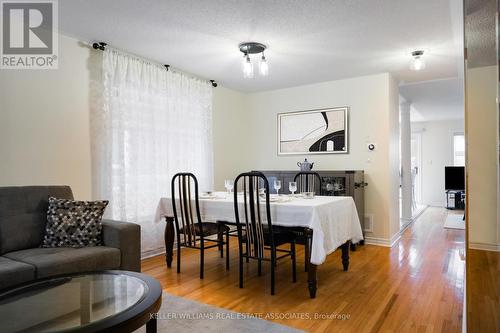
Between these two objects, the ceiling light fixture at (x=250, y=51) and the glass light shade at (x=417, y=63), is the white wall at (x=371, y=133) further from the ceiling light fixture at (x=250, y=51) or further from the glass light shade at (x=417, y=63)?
the ceiling light fixture at (x=250, y=51)

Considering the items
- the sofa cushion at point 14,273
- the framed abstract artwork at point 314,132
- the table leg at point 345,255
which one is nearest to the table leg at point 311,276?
the table leg at point 345,255

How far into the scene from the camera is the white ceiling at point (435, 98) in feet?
17.0

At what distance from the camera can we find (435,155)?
29.6ft

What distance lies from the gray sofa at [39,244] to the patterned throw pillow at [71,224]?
0.26 ft

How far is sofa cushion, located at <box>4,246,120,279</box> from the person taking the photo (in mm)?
2129

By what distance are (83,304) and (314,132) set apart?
13.4 ft

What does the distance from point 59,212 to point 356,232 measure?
2.68 meters

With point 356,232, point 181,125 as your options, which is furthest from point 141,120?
point 356,232

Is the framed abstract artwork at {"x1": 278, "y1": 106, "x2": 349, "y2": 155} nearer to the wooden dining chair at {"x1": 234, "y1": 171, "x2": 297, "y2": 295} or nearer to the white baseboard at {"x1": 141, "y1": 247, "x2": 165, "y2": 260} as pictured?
the wooden dining chair at {"x1": 234, "y1": 171, "x2": 297, "y2": 295}

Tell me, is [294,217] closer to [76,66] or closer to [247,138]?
[76,66]

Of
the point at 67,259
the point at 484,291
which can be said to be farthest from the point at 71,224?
the point at 484,291

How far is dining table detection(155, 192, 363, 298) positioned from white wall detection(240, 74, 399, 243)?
1431 mm

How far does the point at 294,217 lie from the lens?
273cm

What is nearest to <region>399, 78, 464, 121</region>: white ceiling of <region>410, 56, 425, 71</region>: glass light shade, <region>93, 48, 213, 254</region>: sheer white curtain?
<region>410, 56, 425, 71</region>: glass light shade
